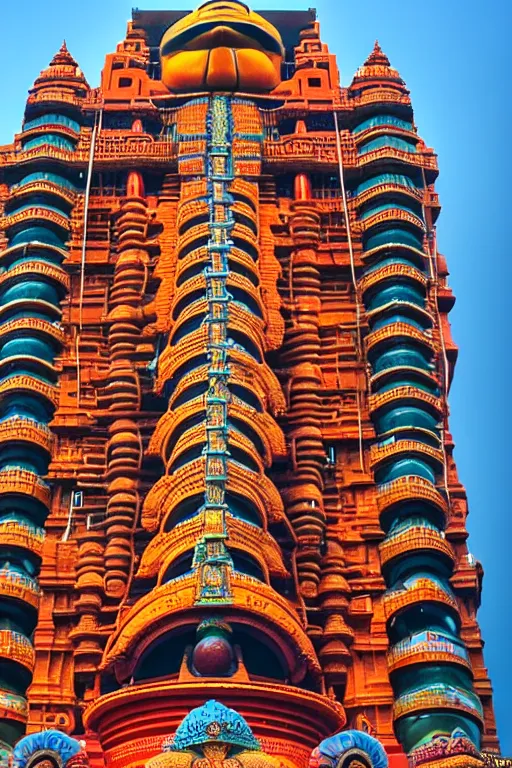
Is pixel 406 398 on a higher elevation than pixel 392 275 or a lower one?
lower

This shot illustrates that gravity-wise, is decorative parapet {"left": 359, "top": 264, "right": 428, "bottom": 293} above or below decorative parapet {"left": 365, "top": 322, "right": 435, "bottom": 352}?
above

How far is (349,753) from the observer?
1562 centimetres

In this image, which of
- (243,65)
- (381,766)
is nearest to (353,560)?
(381,766)

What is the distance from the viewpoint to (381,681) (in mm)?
18406

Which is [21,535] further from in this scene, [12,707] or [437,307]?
[437,307]

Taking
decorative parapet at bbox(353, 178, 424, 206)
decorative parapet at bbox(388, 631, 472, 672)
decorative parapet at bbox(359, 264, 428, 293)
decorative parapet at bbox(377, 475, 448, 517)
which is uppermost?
decorative parapet at bbox(353, 178, 424, 206)

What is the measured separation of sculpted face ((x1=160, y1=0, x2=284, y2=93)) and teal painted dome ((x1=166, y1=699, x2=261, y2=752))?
33.4 feet

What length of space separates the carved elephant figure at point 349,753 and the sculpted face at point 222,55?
10419mm

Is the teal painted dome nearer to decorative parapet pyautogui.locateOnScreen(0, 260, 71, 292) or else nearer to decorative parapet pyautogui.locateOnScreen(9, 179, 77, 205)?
decorative parapet pyautogui.locateOnScreen(0, 260, 71, 292)

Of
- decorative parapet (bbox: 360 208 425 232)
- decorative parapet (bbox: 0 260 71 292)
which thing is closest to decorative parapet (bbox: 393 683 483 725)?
decorative parapet (bbox: 360 208 425 232)

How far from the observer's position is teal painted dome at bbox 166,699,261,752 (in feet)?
51.0

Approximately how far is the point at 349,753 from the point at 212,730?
113 centimetres

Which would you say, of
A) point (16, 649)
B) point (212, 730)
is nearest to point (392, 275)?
point (16, 649)

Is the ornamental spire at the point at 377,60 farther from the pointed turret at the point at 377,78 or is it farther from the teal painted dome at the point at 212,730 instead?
the teal painted dome at the point at 212,730
